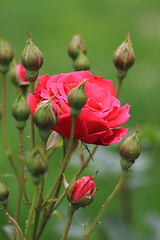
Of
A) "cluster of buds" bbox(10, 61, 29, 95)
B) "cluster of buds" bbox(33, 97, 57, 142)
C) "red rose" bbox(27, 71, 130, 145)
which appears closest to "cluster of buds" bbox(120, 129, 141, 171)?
"red rose" bbox(27, 71, 130, 145)

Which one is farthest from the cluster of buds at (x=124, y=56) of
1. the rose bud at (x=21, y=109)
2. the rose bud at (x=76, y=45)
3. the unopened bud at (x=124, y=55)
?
the rose bud at (x=21, y=109)

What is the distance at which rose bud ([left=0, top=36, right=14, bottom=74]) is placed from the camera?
83 cm

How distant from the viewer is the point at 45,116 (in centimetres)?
64

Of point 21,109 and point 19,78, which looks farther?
point 19,78

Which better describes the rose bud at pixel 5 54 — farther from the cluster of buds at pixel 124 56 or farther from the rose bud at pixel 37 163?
the rose bud at pixel 37 163

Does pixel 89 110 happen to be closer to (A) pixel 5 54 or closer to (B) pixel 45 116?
(B) pixel 45 116

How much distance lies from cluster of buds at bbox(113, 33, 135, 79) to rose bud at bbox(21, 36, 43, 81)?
0.16 metres

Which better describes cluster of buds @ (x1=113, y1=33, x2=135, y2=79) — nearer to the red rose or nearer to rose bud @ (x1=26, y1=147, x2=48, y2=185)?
the red rose

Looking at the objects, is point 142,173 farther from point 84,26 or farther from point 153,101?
point 84,26

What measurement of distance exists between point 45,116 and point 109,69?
75.7 inches

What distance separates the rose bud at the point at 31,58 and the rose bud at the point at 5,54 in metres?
0.07

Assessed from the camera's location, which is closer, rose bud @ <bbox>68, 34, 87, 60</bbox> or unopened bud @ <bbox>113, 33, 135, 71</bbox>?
unopened bud @ <bbox>113, 33, 135, 71</bbox>

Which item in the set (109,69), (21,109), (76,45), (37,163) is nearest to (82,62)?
(76,45)

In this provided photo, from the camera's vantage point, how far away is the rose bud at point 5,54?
2.73 ft
